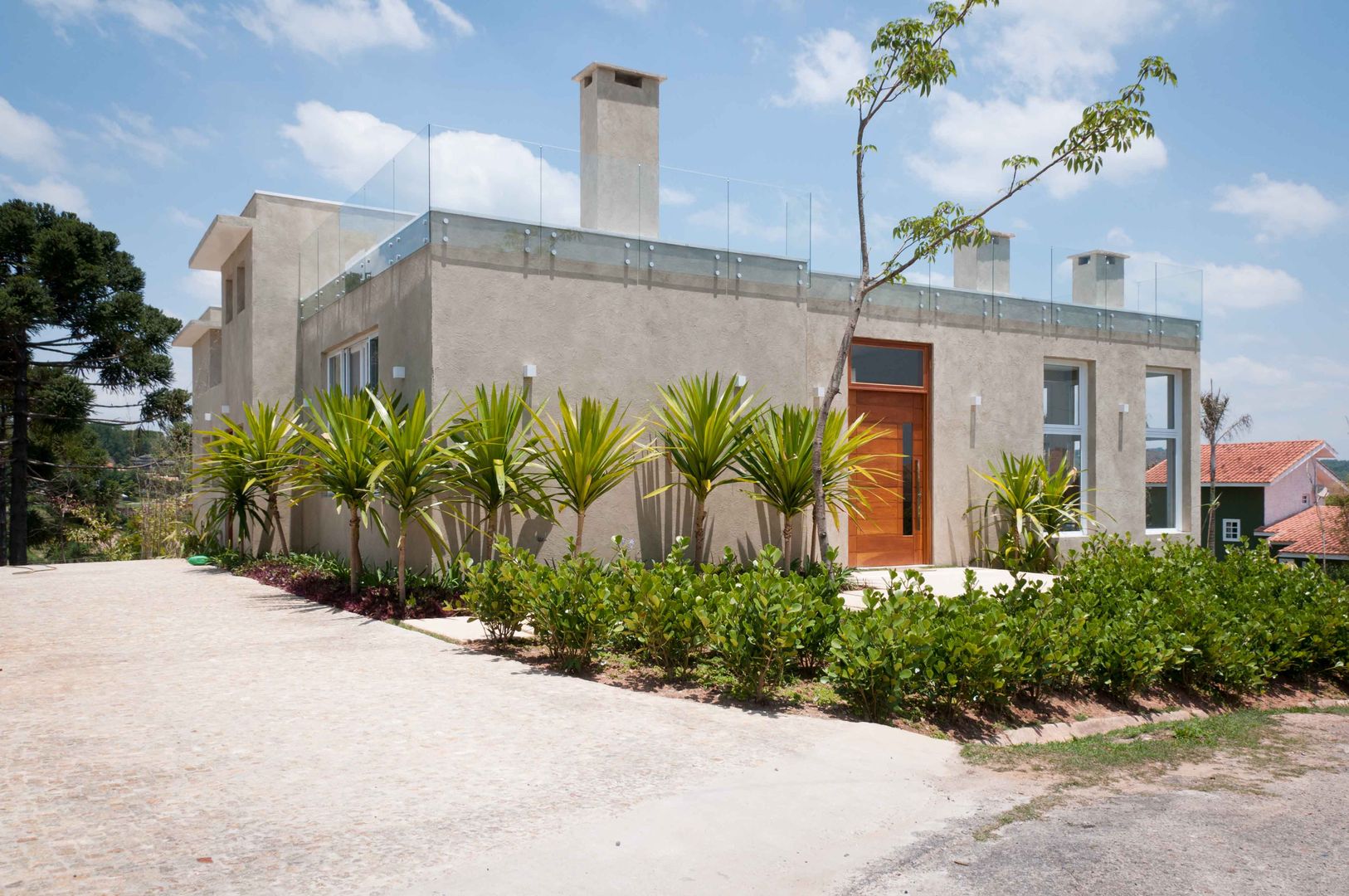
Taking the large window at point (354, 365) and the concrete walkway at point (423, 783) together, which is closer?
the concrete walkway at point (423, 783)

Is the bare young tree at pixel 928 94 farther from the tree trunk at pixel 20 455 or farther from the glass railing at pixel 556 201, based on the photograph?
the tree trunk at pixel 20 455

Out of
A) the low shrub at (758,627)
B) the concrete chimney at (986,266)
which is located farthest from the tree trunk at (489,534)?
the concrete chimney at (986,266)

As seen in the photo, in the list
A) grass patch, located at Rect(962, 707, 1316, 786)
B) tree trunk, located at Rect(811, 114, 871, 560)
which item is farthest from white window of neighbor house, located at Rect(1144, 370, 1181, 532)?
grass patch, located at Rect(962, 707, 1316, 786)

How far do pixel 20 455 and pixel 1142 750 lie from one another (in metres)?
21.7

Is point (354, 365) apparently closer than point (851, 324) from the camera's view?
No

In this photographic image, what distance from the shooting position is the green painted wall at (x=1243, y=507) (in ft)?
108

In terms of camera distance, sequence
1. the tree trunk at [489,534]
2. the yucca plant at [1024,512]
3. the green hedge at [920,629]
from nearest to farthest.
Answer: the green hedge at [920,629]
the tree trunk at [489,534]
the yucca plant at [1024,512]

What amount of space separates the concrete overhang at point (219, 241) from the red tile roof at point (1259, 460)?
105 ft

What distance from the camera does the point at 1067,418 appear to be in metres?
14.0

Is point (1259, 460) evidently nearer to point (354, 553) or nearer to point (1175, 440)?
point (1175, 440)

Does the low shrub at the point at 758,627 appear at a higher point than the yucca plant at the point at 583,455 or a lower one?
lower

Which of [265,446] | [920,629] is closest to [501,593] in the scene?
[920,629]

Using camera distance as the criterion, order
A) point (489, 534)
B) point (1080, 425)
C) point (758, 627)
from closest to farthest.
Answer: point (758, 627), point (489, 534), point (1080, 425)

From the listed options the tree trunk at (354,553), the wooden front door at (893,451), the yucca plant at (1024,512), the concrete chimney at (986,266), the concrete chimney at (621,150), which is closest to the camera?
the tree trunk at (354,553)
